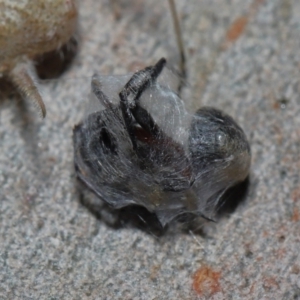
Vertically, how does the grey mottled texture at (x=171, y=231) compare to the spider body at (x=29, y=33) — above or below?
Result: below

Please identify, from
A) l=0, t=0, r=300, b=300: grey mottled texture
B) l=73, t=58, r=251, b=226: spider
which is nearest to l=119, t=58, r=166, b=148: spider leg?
l=73, t=58, r=251, b=226: spider

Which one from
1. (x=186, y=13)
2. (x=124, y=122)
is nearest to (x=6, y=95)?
(x=124, y=122)

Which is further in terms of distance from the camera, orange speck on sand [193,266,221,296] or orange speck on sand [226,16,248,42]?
orange speck on sand [226,16,248,42]

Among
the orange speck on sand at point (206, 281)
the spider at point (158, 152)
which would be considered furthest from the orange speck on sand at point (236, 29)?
the orange speck on sand at point (206, 281)

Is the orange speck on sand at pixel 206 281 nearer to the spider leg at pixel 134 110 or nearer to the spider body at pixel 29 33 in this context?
the spider leg at pixel 134 110

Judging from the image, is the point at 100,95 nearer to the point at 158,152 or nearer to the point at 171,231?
the point at 158,152

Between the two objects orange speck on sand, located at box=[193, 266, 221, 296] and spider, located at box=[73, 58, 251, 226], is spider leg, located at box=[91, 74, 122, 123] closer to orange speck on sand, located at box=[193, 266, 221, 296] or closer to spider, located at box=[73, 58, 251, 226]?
spider, located at box=[73, 58, 251, 226]

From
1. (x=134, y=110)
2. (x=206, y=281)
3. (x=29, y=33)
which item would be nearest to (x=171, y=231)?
(x=206, y=281)
